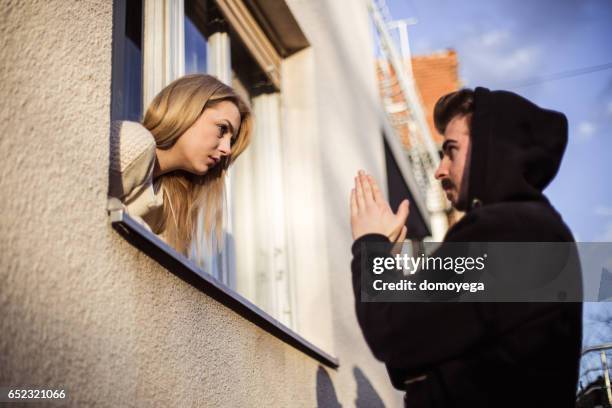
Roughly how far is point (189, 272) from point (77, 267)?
60cm

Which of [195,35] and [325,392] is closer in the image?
[325,392]

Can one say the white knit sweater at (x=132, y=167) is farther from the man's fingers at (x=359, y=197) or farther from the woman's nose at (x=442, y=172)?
the woman's nose at (x=442, y=172)

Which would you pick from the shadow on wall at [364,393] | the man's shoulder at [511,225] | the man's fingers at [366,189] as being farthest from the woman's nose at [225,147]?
the shadow on wall at [364,393]

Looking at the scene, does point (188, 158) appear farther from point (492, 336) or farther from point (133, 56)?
point (492, 336)

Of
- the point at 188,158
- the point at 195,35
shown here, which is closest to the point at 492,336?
the point at 188,158

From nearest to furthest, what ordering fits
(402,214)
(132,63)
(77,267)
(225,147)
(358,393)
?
(77,267) → (402,214) → (225,147) → (132,63) → (358,393)

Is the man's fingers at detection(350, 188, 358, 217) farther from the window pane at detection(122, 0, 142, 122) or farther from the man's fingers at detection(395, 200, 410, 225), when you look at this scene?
the window pane at detection(122, 0, 142, 122)

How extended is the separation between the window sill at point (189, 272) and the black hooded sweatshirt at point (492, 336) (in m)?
0.55

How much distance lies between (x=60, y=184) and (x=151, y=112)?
41.0 inches

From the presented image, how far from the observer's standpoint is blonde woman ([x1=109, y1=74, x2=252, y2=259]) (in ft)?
8.85

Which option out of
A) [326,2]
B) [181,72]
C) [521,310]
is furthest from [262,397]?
[326,2]

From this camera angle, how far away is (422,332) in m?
1.85

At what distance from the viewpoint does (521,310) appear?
1852 millimetres

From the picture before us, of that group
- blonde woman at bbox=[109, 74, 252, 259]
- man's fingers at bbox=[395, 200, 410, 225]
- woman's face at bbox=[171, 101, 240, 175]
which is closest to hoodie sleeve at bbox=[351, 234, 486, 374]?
man's fingers at bbox=[395, 200, 410, 225]
